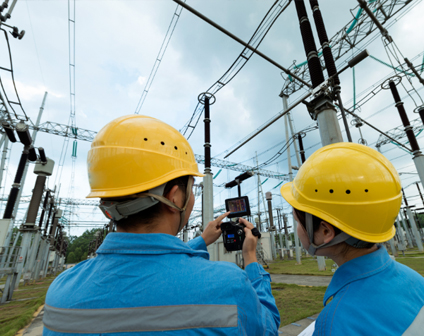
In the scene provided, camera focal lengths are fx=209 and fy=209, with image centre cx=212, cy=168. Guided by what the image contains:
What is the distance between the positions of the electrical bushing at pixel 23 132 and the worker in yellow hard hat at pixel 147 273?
10669 mm

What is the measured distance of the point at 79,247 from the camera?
63.6 meters

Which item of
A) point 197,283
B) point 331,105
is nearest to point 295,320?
point 331,105

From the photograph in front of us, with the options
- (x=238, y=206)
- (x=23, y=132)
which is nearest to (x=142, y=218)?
(x=238, y=206)

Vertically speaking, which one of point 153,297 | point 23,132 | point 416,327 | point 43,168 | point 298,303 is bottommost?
point 298,303

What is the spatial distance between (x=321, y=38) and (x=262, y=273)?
14.4 ft

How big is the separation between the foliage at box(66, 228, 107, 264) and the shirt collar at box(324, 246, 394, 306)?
6749 cm

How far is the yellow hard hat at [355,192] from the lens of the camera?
1.14 m

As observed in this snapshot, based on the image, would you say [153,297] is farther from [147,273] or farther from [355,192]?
[355,192]

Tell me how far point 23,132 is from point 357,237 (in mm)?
12168

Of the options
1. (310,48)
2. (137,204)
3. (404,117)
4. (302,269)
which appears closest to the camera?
(137,204)

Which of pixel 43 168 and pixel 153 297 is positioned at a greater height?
pixel 43 168

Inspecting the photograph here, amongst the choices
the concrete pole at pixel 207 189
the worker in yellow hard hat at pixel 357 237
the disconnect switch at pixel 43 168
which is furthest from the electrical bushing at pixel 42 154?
the worker in yellow hard hat at pixel 357 237

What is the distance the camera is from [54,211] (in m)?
22.1

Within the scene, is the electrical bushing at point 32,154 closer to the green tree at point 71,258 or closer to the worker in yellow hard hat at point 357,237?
the worker in yellow hard hat at point 357,237
